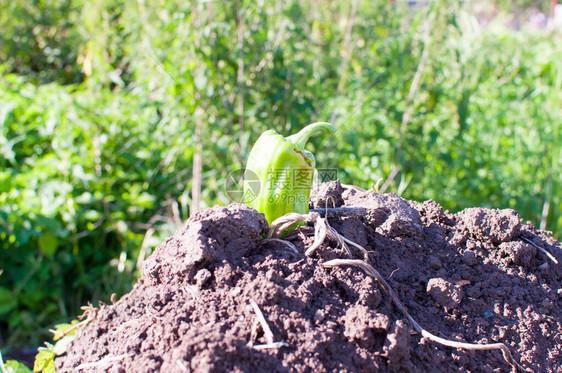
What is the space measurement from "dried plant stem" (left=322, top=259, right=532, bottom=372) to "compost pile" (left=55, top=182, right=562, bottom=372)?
17mm

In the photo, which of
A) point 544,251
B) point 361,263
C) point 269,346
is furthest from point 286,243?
point 544,251

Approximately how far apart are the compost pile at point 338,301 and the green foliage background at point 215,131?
158cm

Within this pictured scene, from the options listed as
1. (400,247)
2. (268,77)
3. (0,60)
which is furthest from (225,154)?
(0,60)

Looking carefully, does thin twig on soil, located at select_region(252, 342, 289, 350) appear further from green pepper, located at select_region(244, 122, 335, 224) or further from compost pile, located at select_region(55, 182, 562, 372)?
green pepper, located at select_region(244, 122, 335, 224)

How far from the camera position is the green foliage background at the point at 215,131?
3088mm

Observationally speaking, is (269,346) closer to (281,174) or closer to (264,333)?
(264,333)

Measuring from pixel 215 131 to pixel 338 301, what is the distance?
2227 millimetres

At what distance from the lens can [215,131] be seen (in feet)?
10.7

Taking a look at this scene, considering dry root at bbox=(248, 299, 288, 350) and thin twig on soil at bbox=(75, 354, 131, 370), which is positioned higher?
dry root at bbox=(248, 299, 288, 350)

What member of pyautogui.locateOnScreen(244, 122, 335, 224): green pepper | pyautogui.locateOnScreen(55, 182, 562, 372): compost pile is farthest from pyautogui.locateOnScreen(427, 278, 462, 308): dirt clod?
pyautogui.locateOnScreen(244, 122, 335, 224): green pepper

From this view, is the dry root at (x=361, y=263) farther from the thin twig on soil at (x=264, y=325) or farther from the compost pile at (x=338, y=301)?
the thin twig on soil at (x=264, y=325)

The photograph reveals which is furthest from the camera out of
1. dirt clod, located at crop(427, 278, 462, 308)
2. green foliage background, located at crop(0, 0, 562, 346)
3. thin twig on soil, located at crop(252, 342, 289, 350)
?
green foliage background, located at crop(0, 0, 562, 346)

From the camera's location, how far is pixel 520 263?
1478mm

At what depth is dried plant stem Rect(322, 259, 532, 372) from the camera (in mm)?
1190
